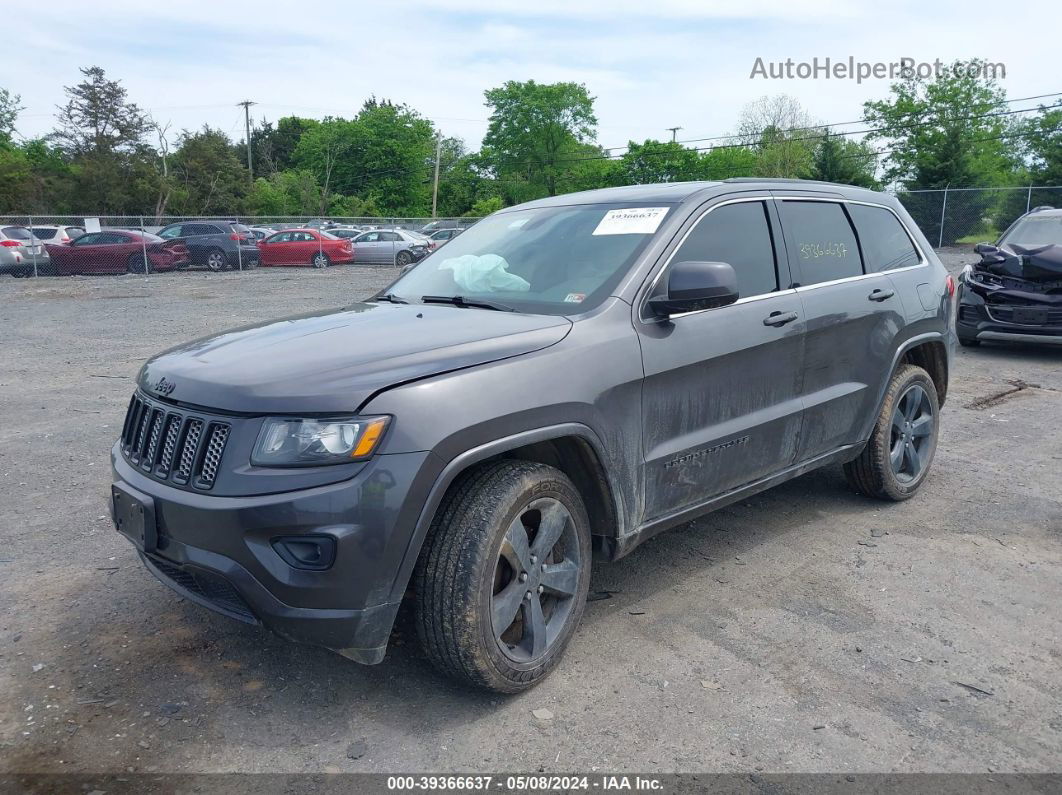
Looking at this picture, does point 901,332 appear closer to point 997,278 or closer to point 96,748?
point 96,748

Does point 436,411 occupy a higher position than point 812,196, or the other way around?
point 812,196

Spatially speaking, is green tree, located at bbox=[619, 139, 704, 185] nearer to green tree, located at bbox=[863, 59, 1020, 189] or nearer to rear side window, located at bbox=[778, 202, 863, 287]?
green tree, located at bbox=[863, 59, 1020, 189]

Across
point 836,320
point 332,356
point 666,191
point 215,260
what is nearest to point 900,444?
point 836,320

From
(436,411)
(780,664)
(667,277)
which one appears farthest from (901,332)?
(436,411)

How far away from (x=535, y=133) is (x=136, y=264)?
6117cm

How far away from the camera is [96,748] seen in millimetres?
2855

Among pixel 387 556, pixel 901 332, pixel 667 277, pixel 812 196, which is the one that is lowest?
pixel 387 556

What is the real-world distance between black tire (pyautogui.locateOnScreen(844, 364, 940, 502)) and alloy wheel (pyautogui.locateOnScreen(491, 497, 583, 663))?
7.84 ft

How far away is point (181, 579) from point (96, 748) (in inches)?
23.0

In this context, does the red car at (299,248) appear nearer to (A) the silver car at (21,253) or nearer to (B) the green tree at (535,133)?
(A) the silver car at (21,253)

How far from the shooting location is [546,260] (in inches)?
155

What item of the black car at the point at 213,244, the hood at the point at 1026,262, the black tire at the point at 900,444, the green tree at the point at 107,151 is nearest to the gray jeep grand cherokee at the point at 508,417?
the black tire at the point at 900,444

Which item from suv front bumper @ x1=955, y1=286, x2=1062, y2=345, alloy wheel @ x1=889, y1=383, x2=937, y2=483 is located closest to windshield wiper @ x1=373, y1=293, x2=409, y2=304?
alloy wheel @ x1=889, y1=383, x2=937, y2=483

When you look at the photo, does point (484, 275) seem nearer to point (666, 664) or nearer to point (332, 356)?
point (332, 356)
